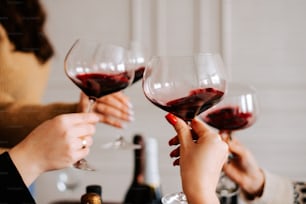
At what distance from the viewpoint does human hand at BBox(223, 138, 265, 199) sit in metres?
0.90

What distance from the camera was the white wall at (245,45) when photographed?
1913 millimetres

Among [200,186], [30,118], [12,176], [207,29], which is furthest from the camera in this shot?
[207,29]

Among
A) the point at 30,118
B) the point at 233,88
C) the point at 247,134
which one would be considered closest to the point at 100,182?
the point at 247,134

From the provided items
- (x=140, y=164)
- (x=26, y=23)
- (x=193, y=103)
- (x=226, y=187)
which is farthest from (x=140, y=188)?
(x=26, y=23)

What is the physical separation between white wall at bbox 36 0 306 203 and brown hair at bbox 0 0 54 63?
0.56m

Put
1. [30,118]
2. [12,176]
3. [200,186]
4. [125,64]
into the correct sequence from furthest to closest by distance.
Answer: [30,118] → [125,64] → [12,176] → [200,186]

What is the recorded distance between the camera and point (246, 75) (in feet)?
6.36

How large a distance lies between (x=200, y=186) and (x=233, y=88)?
0.43m

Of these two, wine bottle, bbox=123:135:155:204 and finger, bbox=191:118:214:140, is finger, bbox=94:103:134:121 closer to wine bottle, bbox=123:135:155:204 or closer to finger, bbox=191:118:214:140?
wine bottle, bbox=123:135:155:204

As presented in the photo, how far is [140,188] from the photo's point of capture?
3.04 ft

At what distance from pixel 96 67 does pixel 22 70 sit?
61cm

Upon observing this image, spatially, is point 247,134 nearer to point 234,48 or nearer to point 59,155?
point 234,48

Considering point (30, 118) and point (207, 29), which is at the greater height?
point (207, 29)

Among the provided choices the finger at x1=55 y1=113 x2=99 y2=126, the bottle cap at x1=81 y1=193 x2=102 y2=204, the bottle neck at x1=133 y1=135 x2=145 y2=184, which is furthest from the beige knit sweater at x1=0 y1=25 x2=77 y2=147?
the bottle cap at x1=81 y1=193 x2=102 y2=204
